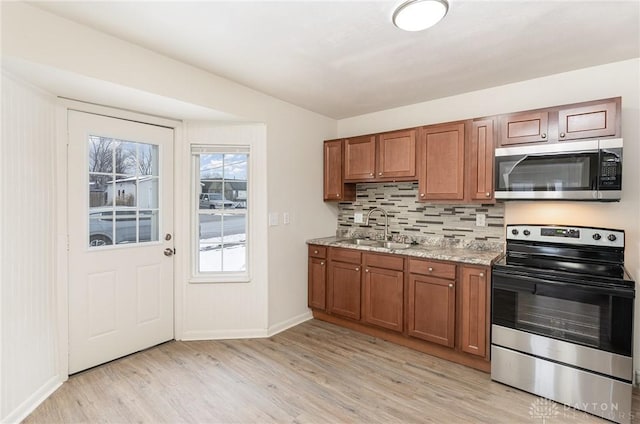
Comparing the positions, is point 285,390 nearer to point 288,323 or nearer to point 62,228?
point 288,323

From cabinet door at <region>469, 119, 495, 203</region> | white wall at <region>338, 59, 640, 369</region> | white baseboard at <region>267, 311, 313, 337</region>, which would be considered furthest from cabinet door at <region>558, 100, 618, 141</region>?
white baseboard at <region>267, 311, 313, 337</region>

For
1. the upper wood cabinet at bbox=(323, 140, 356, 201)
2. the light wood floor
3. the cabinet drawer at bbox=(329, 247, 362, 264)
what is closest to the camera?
the light wood floor

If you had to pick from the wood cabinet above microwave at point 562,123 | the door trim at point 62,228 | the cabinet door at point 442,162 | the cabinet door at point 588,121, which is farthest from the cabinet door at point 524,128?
the door trim at point 62,228

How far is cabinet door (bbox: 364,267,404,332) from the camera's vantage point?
304 centimetres

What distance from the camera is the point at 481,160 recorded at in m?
2.79

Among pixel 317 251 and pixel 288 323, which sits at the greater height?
pixel 317 251

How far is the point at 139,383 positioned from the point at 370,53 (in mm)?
2975

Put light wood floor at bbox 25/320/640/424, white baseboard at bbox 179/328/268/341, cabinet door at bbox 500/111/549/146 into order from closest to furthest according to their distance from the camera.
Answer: light wood floor at bbox 25/320/640/424
cabinet door at bbox 500/111/549/146
white baseboard at bbox 179/328/268/341

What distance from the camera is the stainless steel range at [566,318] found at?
201cm

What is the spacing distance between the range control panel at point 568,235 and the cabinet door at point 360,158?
1503mm

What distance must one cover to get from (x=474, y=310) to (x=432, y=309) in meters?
0.35

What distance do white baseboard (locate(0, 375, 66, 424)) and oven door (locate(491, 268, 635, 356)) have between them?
3.24 metres

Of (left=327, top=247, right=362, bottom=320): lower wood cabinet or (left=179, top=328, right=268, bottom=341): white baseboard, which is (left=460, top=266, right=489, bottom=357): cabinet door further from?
(left=179, top=328, right=268, bottom=341): white baseboard

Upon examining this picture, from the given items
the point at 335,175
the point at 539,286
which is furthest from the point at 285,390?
the point at 335,175
